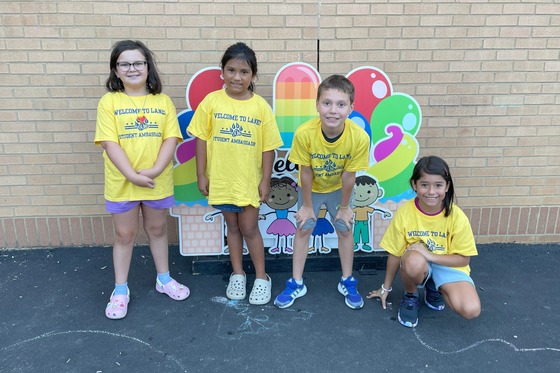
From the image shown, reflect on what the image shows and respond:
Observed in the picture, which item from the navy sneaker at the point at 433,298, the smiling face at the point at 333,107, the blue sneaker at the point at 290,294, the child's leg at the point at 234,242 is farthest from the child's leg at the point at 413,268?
the child's leg at the point at 234,242

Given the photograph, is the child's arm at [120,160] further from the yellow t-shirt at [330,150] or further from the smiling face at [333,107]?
Result: the smiling face at [333,107]

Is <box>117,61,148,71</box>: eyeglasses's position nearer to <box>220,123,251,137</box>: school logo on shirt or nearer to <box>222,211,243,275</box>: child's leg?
<box>220,123,251,137</box>: school logo on shirt

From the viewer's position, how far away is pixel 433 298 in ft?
11.0

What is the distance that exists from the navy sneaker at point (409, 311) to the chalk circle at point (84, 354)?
4.83ft

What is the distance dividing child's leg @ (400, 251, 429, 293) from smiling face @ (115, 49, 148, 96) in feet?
6.96

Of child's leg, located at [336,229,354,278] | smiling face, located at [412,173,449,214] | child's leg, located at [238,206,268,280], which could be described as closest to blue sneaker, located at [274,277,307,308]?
child's leg, located at [238,206,268,280]

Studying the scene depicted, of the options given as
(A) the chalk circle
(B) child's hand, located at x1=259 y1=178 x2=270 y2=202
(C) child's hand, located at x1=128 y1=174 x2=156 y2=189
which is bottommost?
(A) the chalk circle

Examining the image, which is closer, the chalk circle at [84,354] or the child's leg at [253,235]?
the chalk circle at [84,354]

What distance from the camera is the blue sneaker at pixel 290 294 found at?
3.38 m

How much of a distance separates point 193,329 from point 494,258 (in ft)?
8.87

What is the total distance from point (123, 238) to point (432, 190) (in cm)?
213

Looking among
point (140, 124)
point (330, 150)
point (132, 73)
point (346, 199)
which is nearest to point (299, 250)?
point (346, 199)

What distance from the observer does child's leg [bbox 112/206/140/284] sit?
10.7 feet

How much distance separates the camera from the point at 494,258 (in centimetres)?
416
